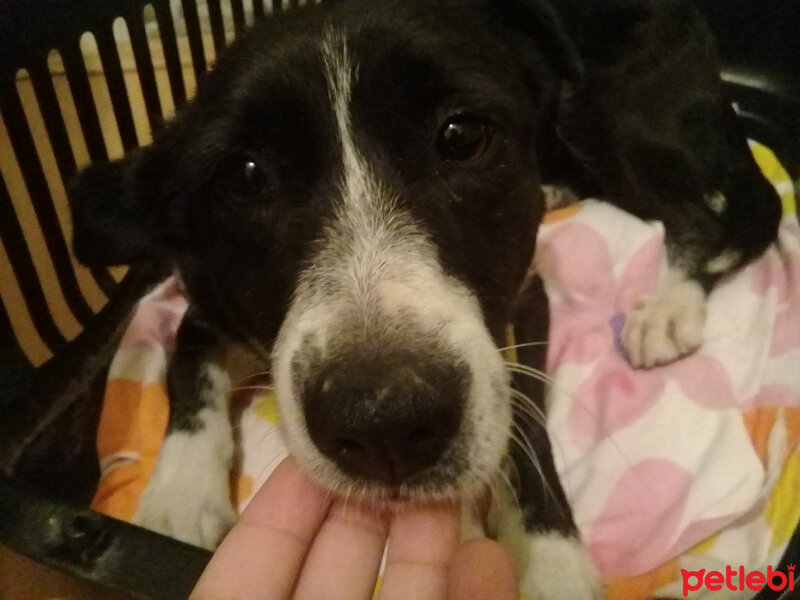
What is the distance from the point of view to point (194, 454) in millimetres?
1307

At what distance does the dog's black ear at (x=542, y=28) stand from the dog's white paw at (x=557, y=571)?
82 cm

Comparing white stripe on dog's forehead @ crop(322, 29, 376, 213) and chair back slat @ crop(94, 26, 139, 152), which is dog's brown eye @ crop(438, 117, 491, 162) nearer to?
white stripe on dog's forehead @ crop(322, 29, 376, 213)

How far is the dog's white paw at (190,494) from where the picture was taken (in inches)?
48.0

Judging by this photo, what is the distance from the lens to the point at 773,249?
1.76 metres

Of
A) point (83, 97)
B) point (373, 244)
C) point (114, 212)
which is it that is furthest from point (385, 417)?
point (83, 97)

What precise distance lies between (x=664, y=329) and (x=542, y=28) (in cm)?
62

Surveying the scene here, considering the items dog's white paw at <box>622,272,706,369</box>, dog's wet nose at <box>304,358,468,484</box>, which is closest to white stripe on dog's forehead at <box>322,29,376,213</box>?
dog's wet nose at <box>304,358,468,484</box>

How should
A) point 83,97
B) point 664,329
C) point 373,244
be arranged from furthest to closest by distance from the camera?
point 83,97, point 664,329, point 373,244

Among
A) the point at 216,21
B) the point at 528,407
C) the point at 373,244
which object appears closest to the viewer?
the point at 373,244

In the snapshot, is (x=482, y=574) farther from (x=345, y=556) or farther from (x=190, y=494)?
(x=190, y=494)

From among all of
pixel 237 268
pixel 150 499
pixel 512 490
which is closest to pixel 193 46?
pixel 237 268

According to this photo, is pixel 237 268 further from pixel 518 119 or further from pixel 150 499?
pixel 518 119

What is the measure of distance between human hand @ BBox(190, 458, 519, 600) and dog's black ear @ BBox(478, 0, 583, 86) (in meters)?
0.85

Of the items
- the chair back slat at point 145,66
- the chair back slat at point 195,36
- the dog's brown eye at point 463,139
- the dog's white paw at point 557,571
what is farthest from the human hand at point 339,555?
the chair back slat at point 195,36
